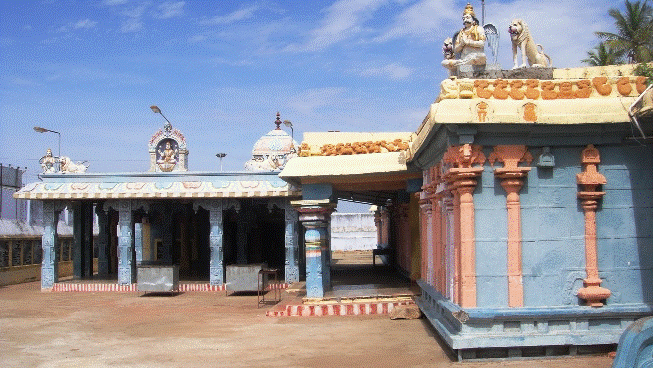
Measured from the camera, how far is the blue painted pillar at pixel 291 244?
1827 centimetres

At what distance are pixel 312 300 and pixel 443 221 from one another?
170 inches

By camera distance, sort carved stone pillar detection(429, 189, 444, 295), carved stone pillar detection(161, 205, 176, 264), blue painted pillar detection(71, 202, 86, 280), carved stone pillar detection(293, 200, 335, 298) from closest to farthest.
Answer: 1. carved stone pillar detection(429, 189, 444, 295)
2. carved stone pillar detection(293, 200, 335, 298)
3. blue painted pillar detection(71, 202, 86, 280)
4. carved stone pillar detection(161, 205, 176, 264)

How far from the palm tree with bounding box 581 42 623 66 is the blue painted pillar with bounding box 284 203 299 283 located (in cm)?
1718

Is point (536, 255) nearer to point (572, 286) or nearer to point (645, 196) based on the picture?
point (572, 286)

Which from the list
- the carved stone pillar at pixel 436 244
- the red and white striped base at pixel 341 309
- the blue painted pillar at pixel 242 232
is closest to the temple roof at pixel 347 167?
the carved stone pillar at pixel 436 244

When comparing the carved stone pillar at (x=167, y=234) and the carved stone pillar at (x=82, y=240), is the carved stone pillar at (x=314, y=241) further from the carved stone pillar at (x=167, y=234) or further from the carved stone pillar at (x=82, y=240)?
the carved stone pillar at (x=82, y=240)

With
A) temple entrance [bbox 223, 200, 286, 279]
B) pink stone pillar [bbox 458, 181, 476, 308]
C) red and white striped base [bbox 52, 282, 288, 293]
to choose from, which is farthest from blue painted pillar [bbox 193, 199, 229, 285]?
pink stone pillar [bbox 458, 181, 476, 308]

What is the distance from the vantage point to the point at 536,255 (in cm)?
800

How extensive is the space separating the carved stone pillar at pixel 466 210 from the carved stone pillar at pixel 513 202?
0.27 meters

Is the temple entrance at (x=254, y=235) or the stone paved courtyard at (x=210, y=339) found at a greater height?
→ the temple entrance at (x=254, y=235)

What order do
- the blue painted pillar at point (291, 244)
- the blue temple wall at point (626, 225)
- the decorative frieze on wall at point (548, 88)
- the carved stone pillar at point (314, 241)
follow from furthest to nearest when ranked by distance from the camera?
the blue painted pillar at point (291, 244) < the carved stone pillar at point (314, 241) < the decorative frieze on wall at point (548, 88) < the blue temple wall at point (626, 225)

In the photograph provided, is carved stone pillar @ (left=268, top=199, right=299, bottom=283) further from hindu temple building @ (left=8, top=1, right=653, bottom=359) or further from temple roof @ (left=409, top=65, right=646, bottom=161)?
temple roof @ (left=409, top=65, right=646, bottom=161)

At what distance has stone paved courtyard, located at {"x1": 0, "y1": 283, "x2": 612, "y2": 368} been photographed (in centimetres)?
850

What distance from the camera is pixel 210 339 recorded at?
10461 millimetres
